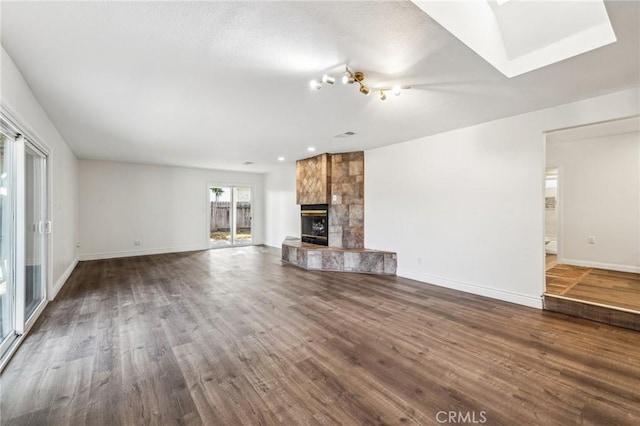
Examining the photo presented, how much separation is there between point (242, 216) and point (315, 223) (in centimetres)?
361

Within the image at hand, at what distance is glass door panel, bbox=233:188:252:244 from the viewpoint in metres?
8.94

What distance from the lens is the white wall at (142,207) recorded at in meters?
6.64

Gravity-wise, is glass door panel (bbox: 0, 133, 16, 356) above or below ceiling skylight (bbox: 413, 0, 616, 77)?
below

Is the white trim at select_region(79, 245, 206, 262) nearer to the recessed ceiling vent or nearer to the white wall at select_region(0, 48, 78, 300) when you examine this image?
the white wall at select_region(0, 48, 78, 300)

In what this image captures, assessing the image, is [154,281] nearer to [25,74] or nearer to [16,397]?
[16,397]

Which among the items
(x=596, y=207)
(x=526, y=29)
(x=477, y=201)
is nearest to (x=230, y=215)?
(x=477, y=201)

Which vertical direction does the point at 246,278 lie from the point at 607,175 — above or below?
below

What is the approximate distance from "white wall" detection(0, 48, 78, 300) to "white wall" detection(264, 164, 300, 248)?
15.9 ft

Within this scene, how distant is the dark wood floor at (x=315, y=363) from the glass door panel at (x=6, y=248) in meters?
0.25

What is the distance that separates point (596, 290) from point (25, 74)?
6885 mm

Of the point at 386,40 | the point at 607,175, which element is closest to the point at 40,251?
the point at 386,40

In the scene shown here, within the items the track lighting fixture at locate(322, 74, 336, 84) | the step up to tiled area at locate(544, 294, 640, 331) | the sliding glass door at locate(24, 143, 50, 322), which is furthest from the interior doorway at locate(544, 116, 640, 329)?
the sliding glass door at locate(24, 143, 50, 322)

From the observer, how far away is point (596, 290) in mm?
3592

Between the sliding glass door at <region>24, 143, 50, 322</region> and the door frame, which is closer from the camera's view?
the sliding glass door at <region>24, 143, 50, 322</region>
